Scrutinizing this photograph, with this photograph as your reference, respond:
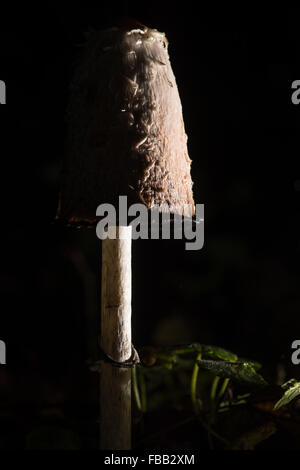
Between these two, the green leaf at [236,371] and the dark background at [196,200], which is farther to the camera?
the dark background at [196,200]

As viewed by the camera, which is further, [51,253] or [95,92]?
[51,253]

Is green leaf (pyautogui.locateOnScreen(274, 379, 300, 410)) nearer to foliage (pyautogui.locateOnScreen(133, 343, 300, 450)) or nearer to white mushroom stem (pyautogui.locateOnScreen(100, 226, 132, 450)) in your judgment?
foliage (pyautogui.locateOnScreen(133, 343, 300, 450))

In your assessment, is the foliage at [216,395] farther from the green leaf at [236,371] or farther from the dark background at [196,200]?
the dark background at [196,200]

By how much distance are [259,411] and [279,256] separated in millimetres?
1270

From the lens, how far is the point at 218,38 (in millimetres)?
2625

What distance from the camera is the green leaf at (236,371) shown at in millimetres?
1389

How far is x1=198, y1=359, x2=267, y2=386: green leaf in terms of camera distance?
139cm

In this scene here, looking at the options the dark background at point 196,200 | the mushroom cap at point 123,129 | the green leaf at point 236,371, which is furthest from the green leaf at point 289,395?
the dark background at point 196,200

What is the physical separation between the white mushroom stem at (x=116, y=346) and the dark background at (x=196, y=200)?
1.02 meters

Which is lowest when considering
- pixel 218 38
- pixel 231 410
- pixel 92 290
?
pixel 231 410

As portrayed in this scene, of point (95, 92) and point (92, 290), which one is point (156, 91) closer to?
point (95, 92)

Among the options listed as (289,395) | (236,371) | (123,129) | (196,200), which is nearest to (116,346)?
(236,371)

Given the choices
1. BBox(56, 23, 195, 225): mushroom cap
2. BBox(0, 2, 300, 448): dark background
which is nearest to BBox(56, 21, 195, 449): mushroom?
BBox(56, 23, 195, 225): mushroom cap
